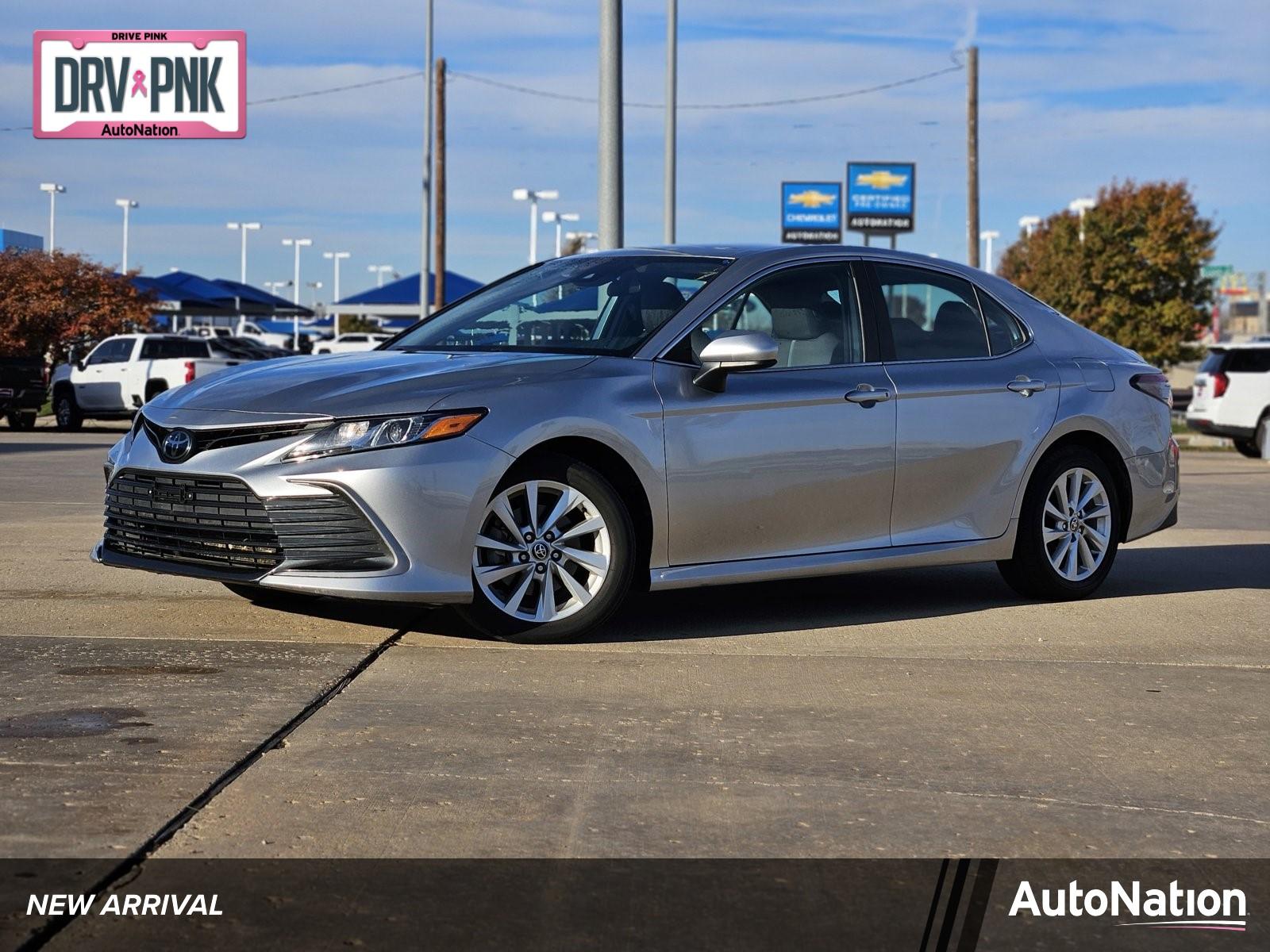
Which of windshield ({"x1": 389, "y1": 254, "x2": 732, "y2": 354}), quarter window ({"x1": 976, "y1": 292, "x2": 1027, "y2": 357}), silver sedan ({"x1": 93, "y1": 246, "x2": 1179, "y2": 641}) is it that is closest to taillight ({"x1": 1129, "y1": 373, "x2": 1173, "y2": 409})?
silver sedan ({"x1": 93, "y1": 246, "x2": 1179, "y2": 641})

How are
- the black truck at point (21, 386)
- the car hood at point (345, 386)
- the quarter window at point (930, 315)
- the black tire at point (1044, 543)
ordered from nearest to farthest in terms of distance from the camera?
the car hood at point (345, 386)
the quarter window at point (930, 315)
the black tire at point (1044, 543)
the black truck at point (21, 386)

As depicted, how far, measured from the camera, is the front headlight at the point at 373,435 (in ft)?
20.5

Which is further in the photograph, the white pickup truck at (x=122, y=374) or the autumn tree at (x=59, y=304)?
the autumn tree at (x=59, y=304)

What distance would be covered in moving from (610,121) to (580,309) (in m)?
8.22

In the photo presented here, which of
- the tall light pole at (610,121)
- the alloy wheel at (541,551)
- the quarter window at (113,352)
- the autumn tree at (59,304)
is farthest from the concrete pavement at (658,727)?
the autumn tree at (59,304)

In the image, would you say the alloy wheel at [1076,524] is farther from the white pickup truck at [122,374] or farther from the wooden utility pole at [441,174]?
the wooden utility pole at [441,174]

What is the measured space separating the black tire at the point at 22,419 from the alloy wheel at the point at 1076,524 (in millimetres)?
22378

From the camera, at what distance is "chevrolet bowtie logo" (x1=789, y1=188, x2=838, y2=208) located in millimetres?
58750

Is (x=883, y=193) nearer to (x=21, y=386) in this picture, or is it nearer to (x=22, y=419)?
(x=22, y=419)

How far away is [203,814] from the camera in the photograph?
4.19m

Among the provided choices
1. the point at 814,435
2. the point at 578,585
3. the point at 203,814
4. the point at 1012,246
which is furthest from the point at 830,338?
the point at 1012,246

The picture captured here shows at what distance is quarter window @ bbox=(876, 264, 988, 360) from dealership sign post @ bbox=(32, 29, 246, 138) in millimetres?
26436

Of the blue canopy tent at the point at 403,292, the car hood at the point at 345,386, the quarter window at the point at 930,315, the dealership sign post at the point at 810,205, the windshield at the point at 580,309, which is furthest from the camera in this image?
the dealership sign post at the point at 810,205

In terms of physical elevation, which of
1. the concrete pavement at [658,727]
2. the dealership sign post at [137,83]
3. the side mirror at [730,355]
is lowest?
the concrete pavement at [658,727]
